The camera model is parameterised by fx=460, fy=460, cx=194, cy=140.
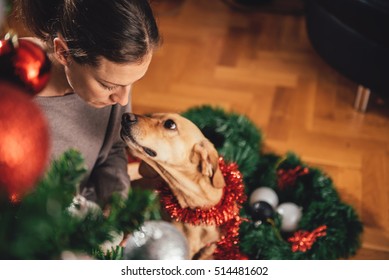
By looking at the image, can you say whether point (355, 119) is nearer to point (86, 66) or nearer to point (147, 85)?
point (147, 85)

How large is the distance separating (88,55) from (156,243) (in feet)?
1.12

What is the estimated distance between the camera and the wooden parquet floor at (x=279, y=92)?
5.19ft

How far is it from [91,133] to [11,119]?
730 millimetres

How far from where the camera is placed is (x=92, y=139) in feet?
3.58

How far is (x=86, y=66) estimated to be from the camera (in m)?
0.82

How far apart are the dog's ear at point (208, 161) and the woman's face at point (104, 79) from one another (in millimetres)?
206

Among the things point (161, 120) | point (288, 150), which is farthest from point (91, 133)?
point (288, 150)

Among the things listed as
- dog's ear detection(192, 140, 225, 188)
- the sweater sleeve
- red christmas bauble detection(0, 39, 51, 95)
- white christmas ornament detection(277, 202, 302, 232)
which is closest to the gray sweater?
the sweater sleeve

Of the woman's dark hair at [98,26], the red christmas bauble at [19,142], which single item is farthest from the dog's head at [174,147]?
the red christmas bauble at [19,142]

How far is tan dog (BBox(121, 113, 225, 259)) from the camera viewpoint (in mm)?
990

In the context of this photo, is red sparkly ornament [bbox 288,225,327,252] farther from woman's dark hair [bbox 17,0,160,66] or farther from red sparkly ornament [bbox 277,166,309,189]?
woman's dark hair [bbox 17,0,160,66]

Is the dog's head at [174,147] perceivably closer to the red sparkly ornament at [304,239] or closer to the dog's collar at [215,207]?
the dog's collar at [215,207]

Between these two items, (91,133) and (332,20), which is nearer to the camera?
(91,133)

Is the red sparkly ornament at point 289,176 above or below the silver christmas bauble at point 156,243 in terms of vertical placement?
below
